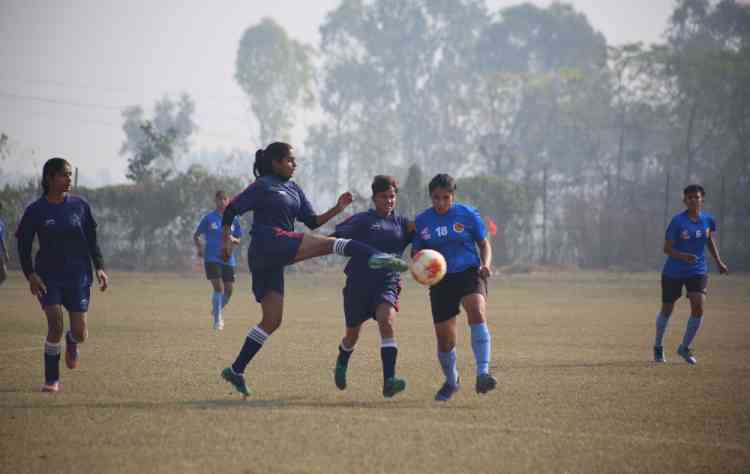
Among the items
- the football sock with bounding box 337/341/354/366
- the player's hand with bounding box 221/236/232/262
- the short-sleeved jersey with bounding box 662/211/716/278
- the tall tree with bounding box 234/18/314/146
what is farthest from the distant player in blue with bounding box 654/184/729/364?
the tall tree with bounding box 234/18/314/146

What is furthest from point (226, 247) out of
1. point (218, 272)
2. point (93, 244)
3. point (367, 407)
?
point (218, 272)

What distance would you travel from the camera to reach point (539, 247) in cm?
4088

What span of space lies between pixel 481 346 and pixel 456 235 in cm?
103

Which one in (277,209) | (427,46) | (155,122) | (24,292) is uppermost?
(427,46)

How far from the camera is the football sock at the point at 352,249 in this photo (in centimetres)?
793

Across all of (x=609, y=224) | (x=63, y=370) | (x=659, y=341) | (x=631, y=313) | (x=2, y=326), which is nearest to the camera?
(x=63, y=370)

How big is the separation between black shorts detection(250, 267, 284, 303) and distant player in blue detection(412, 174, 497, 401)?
4.21 ft

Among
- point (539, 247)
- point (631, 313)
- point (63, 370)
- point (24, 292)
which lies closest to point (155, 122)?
point (539, 247)

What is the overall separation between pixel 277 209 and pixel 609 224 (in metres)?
34.0

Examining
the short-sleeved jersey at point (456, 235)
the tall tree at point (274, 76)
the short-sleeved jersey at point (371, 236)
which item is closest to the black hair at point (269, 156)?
the short-sleeved jersey at point (371, 236)

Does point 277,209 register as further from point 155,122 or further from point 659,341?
point 155,122

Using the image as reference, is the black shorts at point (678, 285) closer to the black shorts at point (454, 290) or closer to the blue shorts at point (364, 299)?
the black shorts at point (454, 290)

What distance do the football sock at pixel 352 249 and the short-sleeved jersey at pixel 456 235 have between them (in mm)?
723

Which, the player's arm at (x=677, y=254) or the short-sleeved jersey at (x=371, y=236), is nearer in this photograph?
the short-sleeved jersey at (x=371, y=236)
